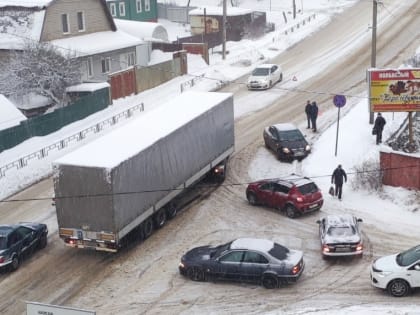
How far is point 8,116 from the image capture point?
1476 inches

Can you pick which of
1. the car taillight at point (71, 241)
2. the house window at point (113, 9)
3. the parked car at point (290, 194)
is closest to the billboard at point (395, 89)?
the parked car at point (290, 194)

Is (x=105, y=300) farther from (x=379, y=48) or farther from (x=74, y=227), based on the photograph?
(x=379, y=48)

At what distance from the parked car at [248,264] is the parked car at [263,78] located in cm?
2403

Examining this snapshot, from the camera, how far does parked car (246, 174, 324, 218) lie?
2778 centimetres

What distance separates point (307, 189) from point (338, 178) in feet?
5.86

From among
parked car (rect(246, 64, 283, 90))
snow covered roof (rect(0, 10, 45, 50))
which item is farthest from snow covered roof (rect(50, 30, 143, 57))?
parked car (rect(246, 64, 283, 90))

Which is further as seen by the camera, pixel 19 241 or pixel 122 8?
pixel 122 8

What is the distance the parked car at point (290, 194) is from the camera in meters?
27.8

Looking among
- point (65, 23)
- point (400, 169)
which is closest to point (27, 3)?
point (65, 23)

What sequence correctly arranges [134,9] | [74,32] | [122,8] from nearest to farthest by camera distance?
[74,32]
[122,8]
[134,9]

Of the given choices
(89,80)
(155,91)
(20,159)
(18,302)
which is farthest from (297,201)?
(89,80)

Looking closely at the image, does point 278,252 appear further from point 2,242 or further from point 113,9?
point 113,9

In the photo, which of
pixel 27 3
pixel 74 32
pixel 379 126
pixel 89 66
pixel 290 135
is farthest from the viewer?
pixel 74 32

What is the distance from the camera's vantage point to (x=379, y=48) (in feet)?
172
